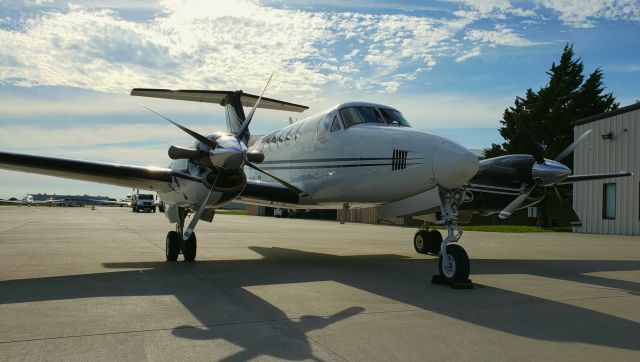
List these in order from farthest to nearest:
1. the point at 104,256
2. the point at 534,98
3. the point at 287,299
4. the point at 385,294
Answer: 1. the point at 534,98
2. the point at 104,256
3. the point at 385,294
4. the point at 287,299

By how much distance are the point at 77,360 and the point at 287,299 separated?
3.36m

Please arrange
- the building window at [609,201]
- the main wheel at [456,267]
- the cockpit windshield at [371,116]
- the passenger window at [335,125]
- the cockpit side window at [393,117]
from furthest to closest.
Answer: the building window at [609,201] → the passenger window at [335,125] → the cockpit windshield at [371,116] → the cockpit side window at [393,117] → the main wheel at [456,267]

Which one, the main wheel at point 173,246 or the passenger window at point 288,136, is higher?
the passenger window at point 288,136

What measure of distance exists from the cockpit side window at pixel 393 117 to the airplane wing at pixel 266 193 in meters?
3.17

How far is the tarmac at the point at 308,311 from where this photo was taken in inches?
189

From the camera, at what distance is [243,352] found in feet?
15.3

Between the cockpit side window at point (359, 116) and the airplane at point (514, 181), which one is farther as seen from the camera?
the airplane at point (514, 181)

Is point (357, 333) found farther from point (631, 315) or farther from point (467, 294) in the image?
point (631, 315)

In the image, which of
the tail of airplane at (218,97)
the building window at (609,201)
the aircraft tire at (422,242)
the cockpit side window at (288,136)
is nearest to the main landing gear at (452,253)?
the cockpit side window at (288,136)

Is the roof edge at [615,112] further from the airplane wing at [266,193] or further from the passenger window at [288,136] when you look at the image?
the airplane wing at [266,193]

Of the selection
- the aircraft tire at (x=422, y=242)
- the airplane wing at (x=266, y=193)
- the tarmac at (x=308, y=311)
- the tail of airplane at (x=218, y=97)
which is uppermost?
the tail of airplane at (x=218, y=97)

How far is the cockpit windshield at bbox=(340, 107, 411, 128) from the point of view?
1126cm

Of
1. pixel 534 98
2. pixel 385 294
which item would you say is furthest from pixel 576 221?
pixel 534 98

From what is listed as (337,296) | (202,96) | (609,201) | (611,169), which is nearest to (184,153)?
(337,296)
